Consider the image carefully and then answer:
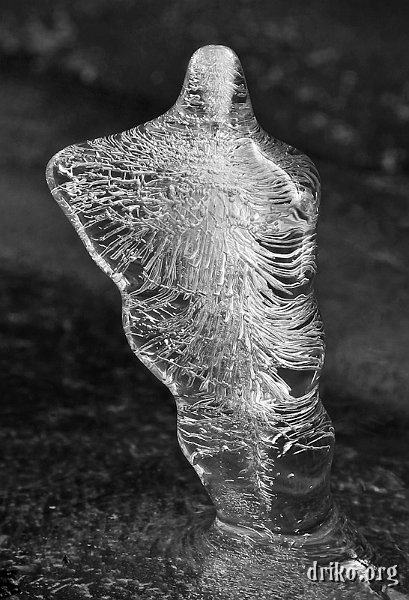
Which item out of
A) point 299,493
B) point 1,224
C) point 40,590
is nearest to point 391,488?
point 299,493

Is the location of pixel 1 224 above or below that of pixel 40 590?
above

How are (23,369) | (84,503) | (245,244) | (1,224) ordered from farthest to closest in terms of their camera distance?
(1,224), (23,369), (84,503), (245,244)

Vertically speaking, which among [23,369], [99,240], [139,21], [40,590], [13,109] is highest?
[139,21]

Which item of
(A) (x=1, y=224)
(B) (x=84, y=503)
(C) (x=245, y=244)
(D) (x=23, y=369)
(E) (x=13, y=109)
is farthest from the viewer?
(E) (x=13, y=109)

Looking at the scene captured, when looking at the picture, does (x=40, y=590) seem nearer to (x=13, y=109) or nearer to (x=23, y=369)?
(x=23, y=369)

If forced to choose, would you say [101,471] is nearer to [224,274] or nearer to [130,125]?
[224,274]

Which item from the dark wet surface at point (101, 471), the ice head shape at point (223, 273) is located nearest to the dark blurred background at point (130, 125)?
the dark wet surface at point (101, 471)

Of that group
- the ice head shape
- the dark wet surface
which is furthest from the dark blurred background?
the ice head shape
